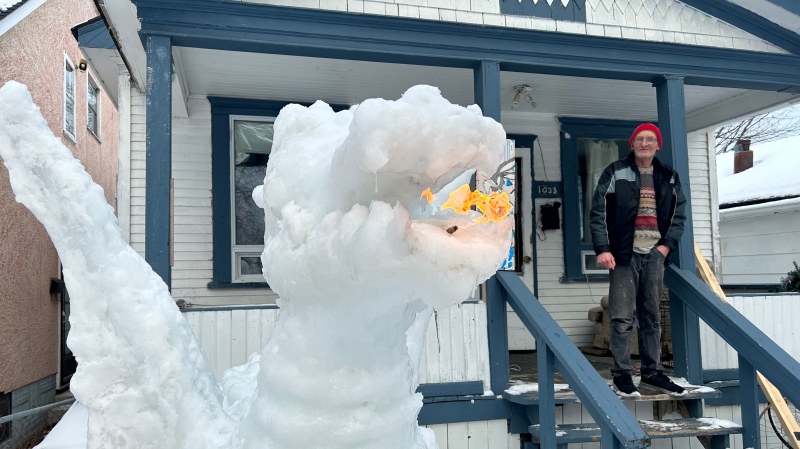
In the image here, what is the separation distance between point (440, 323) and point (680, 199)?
203cm

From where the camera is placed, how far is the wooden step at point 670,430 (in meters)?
3.73

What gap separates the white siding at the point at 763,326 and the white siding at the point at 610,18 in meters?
2.34

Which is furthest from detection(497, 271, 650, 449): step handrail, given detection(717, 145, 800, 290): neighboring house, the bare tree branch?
the bare tree branch

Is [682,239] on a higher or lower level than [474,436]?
higher

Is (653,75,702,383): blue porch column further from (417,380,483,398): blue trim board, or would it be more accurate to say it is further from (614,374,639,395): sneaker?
(417,380,483,398): blue trim board

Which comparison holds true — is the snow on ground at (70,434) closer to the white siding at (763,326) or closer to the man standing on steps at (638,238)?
the man standing on steps at (638,238)

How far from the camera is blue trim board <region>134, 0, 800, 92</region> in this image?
13.3 ft

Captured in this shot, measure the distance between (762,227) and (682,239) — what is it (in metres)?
9.77

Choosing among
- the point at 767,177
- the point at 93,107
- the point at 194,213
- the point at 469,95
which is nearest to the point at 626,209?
the point at 469,95

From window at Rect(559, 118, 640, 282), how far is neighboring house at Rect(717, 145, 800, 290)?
6837 millimetres

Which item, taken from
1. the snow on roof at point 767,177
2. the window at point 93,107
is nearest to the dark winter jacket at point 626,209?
the window at point 93,107

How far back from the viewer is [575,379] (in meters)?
3.28

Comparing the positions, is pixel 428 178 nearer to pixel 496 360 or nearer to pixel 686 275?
pixel 496 360

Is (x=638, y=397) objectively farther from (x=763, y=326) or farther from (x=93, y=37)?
(x=93, y=37)
